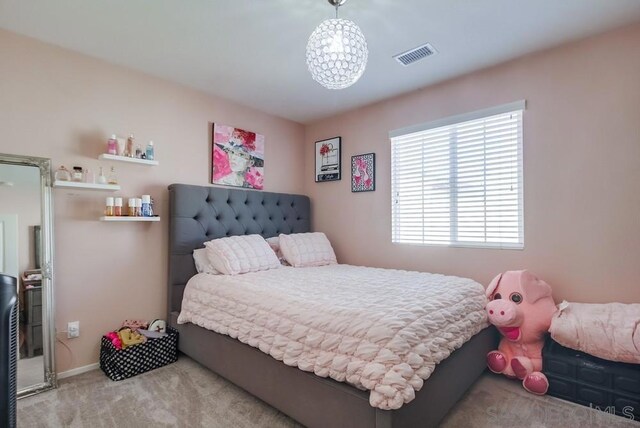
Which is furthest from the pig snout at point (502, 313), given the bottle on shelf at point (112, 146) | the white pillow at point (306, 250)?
the bottle on shelf at point (112, 146)

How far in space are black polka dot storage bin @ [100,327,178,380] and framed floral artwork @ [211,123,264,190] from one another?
1.40 m

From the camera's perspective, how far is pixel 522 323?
6.49ft

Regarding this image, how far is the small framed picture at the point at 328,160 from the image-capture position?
11.0ft

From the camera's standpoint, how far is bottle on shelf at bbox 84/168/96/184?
7.09 ft

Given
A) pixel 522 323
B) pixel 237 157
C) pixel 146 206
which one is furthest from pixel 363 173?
pixel 146 206

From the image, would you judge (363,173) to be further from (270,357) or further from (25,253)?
(25,253)

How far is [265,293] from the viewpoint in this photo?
182 centimetres

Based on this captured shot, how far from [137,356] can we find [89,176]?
1.29 meters

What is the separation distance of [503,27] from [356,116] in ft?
5.03

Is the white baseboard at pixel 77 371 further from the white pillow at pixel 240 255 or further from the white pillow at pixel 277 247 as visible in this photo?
the white pillow at pixel 277 247

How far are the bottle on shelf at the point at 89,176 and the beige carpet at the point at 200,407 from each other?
133 cm

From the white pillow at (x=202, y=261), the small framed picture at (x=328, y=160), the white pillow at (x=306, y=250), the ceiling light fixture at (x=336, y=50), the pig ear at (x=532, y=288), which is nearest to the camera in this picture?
the ceiling light fixture at (x=336, y=50)

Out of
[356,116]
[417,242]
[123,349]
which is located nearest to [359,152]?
[356,116]

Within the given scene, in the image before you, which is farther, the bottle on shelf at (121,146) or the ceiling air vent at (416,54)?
the bottle on shelf at (121,146)
